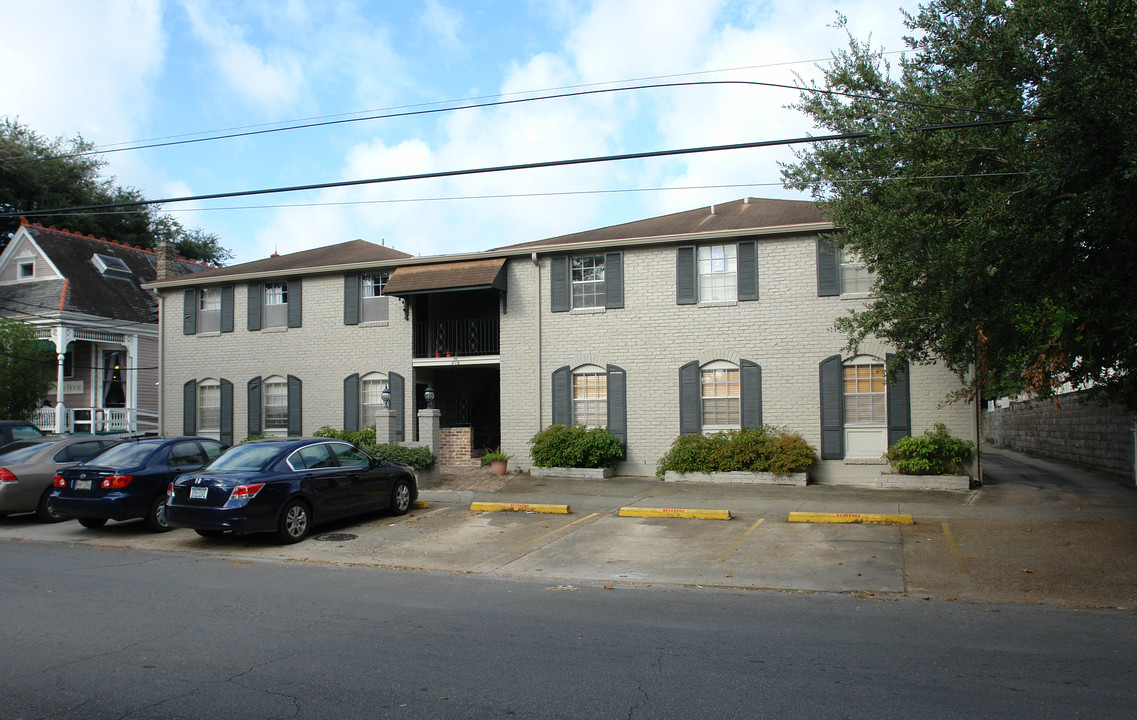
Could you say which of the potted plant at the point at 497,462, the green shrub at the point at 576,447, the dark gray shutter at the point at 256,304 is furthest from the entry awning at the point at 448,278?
the dark gray shutter at the point at 256,304

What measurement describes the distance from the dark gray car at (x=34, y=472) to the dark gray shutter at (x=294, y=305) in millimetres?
7686

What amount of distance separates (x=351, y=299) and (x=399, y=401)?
3076mm

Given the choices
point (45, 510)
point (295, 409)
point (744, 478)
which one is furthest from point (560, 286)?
point (45, 510)

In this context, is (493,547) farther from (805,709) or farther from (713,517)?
(805,709)

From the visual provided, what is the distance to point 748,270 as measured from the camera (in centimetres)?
1738

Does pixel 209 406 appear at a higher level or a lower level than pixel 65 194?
lower

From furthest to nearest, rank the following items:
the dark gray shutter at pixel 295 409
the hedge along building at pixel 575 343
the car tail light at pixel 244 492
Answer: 1. the dark gray shutter at pixel 295 409
2. the hedge along building at pixel 575 343
3. the car tail light at pixel 244 492

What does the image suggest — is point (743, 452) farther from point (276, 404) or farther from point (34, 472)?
point (34, 472)

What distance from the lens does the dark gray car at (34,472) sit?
13086mm

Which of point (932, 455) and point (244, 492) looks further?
point (932, 455)

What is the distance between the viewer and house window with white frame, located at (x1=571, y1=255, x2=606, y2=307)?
1878cm

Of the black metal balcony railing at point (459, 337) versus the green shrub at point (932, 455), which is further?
the black metal balcony railing at point (459, 337)

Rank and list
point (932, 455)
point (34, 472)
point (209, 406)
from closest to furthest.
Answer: point (34, 472) → point (932, 455) → point (209, 406)

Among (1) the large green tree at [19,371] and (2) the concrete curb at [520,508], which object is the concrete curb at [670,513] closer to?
(2) the concrete curb at [520,508]
